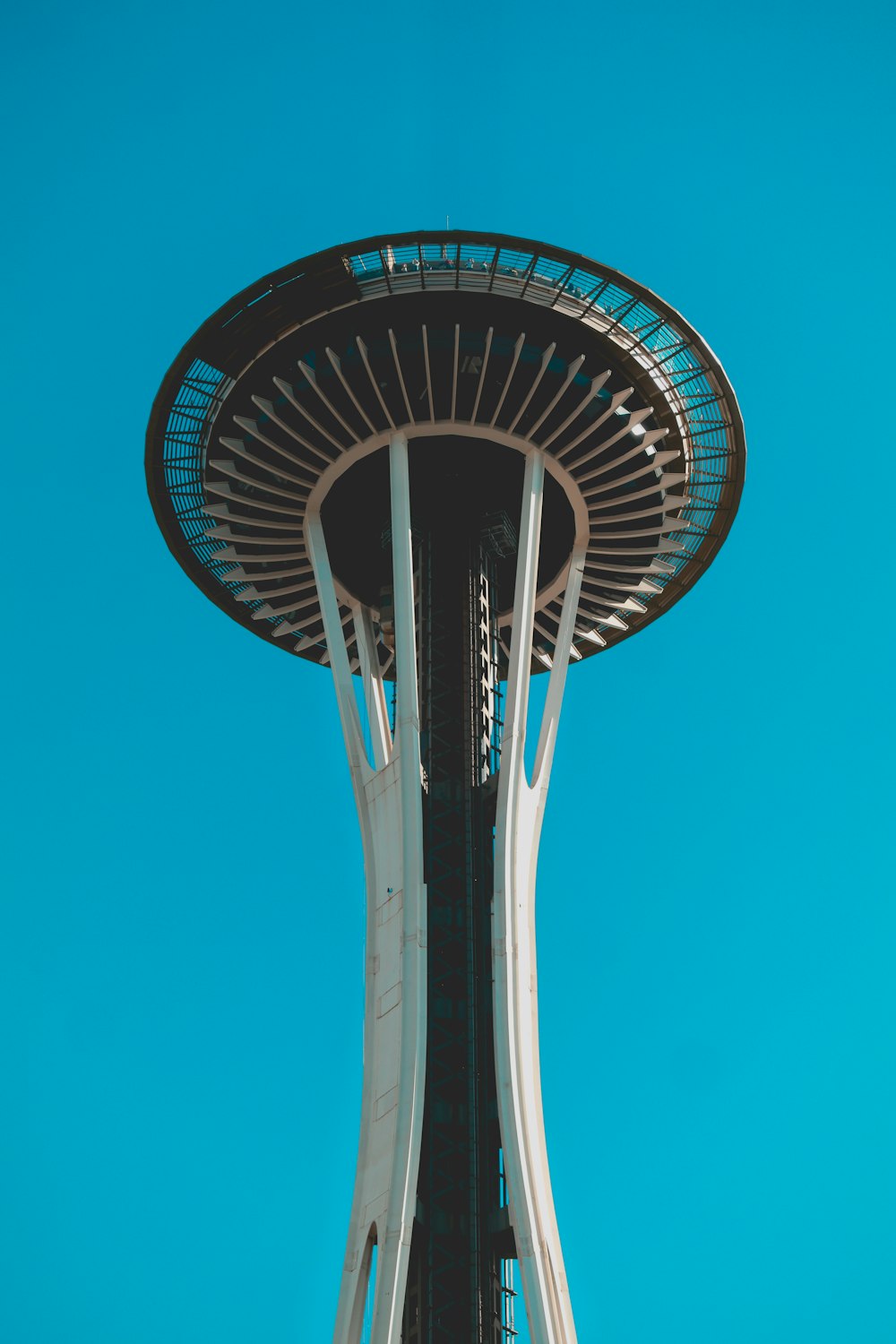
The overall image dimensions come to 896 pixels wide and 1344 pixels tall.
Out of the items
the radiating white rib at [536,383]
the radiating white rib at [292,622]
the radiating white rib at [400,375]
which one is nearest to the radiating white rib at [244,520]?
the radiating white rib at [292,622]

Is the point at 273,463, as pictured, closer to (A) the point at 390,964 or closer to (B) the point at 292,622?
(B) the point at 292,622

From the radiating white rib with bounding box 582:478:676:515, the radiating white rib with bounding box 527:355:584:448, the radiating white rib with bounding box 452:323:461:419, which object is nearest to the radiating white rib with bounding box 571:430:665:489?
the radiating white rib with bounding box 582:478:676:515

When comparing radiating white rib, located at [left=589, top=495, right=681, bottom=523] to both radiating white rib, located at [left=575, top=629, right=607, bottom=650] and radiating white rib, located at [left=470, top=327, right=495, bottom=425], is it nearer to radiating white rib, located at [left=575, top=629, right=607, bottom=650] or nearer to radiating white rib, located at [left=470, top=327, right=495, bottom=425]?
radiating white rib, located at [left=470, top=327, right=495, bottom=425]

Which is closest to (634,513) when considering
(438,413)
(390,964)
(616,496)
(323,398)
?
(616,496)

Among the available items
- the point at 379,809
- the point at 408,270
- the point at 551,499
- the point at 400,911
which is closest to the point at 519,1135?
the point at 400,911

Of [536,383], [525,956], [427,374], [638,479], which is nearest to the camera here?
Result: [525,956]
